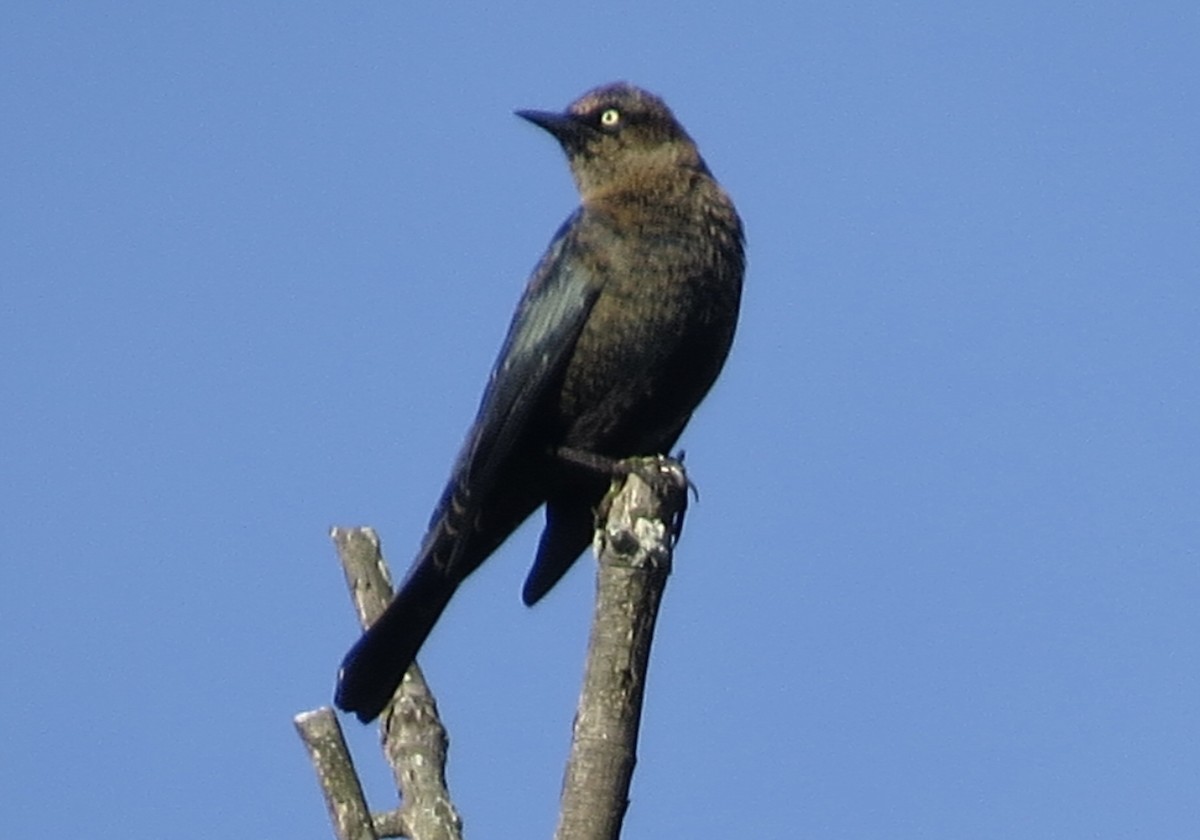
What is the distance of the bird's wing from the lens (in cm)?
656

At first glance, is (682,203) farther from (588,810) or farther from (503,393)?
(588,810)

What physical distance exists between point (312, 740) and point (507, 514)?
2604 millimetres

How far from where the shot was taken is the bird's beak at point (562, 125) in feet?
24.8

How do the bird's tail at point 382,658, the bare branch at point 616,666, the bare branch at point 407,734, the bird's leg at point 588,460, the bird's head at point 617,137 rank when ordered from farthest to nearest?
the bird's head at point 617,137 < the bird's leg at point 588,460 < the bird's tail at point 382,658 < the bare branch at point 407,734 < the bare branch at point 616,666

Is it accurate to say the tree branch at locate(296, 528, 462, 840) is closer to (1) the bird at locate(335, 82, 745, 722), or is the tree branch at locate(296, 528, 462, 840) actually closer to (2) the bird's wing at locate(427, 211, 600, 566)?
(1) the bird at locate(335, 82, 745, 722)

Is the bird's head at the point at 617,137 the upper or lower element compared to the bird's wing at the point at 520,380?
upper

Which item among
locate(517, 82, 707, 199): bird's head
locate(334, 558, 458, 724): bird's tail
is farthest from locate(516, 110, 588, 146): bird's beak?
locate(334, 558, 458, 724): bird's tail

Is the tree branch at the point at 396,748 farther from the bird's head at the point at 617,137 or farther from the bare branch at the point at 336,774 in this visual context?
the bird's head at the point at 617,137

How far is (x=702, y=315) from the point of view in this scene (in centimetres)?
655

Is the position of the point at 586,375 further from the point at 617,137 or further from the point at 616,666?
the point at 616,666

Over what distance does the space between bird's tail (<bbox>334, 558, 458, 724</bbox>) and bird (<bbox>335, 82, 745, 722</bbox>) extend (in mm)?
399

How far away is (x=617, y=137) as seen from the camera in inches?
294

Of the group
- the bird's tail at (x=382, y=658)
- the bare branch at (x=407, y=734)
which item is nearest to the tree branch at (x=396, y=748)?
the bare branch at (x=407, y=734)

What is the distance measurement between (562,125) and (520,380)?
1.36 meters
